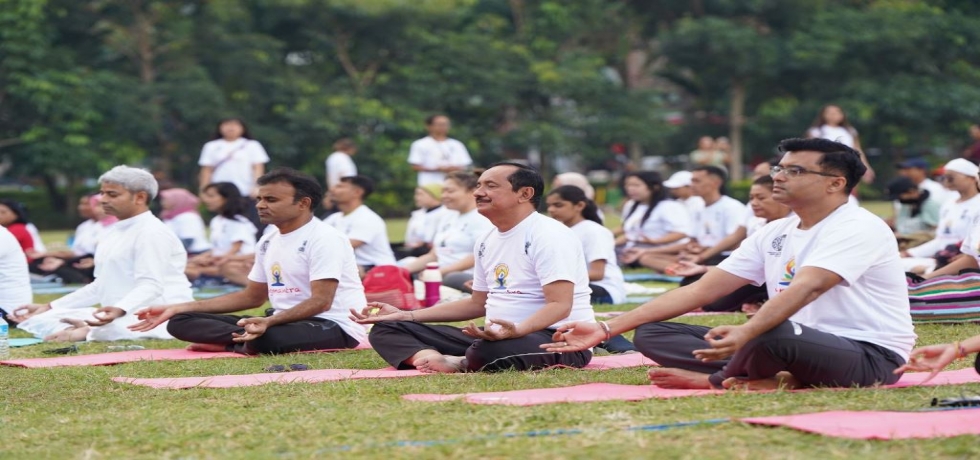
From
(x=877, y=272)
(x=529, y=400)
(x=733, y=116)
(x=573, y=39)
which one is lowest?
(x=529, y=400)

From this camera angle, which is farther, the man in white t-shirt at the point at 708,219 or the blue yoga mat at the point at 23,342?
the man in white t-shirt at the point at 708,219

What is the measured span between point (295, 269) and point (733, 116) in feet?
87.7

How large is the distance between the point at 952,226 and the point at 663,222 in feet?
12.5

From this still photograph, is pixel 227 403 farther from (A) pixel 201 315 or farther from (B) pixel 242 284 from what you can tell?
(B) pixel 242 284

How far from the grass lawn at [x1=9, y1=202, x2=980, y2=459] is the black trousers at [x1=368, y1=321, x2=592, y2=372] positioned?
0.17 meters

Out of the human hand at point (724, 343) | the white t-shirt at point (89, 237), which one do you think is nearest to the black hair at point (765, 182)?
the human hand at point (724, 343)

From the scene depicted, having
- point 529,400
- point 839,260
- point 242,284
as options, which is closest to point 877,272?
point 839,260

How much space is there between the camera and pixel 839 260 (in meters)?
5.33

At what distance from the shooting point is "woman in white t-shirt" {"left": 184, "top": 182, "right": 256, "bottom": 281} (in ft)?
43.7

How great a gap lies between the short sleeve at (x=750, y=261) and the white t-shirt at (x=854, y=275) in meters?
0.15

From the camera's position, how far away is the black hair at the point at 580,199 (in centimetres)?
1002

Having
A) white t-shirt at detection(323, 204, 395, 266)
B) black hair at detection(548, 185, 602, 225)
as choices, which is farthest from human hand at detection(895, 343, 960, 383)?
white t-shirt at detection(323, 204, 395, 266)

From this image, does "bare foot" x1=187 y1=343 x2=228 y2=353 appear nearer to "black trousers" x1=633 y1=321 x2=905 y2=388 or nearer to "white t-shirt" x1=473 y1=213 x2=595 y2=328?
"white t-shirt" x1=473 y1=213 x2=595 y2=328

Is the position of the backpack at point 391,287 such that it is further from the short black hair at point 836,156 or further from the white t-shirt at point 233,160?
the white t-shirt at point 233,160
